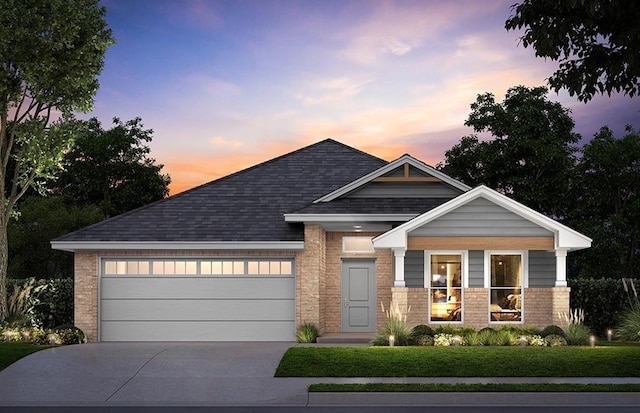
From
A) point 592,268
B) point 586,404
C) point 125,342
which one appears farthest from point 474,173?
point 586,404

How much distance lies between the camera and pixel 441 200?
89.9ft

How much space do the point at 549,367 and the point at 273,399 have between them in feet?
21.4

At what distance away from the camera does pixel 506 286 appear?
2575 centimetres

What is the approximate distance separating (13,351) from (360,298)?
35.8ft

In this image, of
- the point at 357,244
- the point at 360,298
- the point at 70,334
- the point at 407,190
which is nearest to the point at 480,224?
the point at 407,190

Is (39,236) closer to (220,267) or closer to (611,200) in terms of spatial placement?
(220,267)

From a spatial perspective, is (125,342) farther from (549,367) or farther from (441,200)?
(549,367)

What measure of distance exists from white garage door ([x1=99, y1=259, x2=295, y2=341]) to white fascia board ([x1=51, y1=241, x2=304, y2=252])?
618 millimetres

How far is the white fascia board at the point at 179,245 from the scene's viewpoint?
2538 cm

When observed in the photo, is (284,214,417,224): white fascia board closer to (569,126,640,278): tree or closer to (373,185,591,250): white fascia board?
(373,185,591,250): white fascia board

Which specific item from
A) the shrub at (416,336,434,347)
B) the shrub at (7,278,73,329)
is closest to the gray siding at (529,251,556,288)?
the shrub at (416,336,434,347)

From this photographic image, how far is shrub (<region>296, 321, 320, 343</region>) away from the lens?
24.7m

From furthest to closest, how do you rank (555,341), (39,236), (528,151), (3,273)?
(39,236) < (528,151) < (3,273) < (555,341)

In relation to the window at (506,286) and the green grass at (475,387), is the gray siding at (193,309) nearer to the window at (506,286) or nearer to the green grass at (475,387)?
the window at (506,286)
